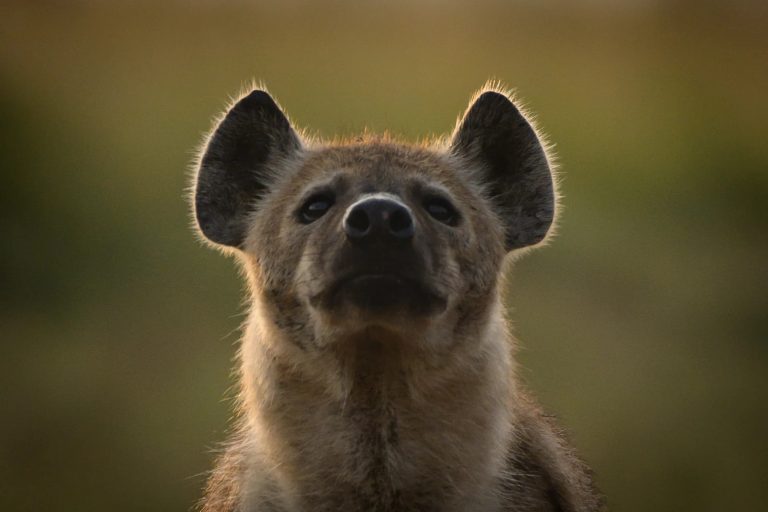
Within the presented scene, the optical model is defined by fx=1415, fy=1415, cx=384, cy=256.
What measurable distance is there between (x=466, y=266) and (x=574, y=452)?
1502 millimetres

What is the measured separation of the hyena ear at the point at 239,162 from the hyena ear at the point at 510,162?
2.77 ft

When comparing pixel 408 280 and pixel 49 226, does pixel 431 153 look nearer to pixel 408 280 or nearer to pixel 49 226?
pixel 408 280

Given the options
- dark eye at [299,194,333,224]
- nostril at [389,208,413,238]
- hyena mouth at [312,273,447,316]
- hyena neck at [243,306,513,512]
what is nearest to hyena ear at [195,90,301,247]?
dark eye at [299,194,333,224]

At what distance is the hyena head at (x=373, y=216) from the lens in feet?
17.8

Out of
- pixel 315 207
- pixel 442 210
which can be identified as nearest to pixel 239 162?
pixel 315 207

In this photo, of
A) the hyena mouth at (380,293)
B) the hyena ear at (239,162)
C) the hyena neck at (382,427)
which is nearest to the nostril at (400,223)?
the hyena mouth at (380,293)

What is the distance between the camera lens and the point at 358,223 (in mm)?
5410

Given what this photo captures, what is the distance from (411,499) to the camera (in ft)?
18.5

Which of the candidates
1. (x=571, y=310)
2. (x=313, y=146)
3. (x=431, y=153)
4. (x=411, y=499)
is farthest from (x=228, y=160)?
(x=571, y=310)

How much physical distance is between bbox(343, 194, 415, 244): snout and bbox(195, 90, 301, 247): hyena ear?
3.71ft

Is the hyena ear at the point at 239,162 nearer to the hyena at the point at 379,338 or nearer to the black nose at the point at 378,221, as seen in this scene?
A: the hyena at the point at 379,338

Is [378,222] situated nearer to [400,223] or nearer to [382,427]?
[400,223]

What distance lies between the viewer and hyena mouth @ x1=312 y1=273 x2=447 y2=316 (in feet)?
17.7

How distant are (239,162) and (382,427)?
1635 mm
